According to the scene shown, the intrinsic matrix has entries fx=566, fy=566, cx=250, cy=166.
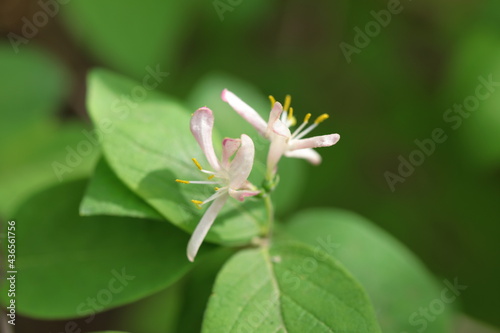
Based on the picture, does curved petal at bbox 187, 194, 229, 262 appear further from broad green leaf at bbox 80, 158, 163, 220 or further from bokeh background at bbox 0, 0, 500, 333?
bokeh background at bbox 0, 0, 500, 333

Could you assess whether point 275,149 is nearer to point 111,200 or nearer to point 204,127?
point 204,127

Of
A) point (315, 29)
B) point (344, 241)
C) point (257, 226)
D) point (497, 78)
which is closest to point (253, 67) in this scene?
point (315, 29)

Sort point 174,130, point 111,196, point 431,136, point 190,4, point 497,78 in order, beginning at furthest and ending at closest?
point 431,136
point 190,4
point 497,78
point 174,130
point 111,196

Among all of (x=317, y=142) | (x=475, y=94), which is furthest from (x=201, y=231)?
(x=475, y=94)

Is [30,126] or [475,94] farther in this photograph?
[475,94]

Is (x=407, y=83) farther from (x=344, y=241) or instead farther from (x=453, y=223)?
(x=344, y=241)

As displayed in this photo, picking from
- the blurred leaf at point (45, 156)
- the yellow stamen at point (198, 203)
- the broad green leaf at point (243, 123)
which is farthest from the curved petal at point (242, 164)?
the blurred leaf at point (45, 156)

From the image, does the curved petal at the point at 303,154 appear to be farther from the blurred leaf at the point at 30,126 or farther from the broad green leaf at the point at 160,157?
the blurred leaf at the point at 30,126
